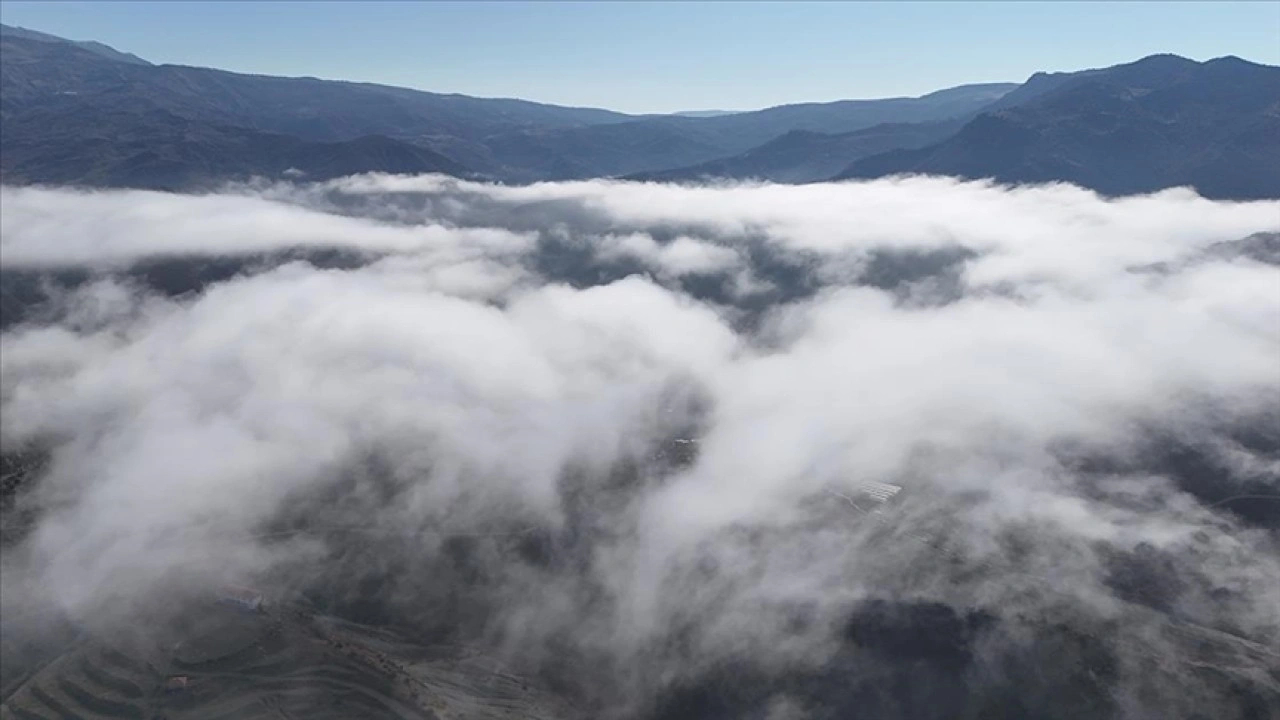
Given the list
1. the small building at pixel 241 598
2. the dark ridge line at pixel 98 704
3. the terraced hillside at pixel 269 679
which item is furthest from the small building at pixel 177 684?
the small building at pixel 241 598

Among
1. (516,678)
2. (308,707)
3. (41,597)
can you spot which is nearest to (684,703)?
(516,678)

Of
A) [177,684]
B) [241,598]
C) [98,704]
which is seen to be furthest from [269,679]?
[98,704]

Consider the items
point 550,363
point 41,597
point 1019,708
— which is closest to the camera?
point 1019,708

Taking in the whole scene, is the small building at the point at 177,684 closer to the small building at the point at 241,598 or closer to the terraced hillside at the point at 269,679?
the terraced hillside at the point at 269,679

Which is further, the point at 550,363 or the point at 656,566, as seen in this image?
the point at 550,363

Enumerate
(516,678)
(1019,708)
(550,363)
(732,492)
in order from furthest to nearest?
(550,363)
(732,492)
(516,678)
(1019,708)

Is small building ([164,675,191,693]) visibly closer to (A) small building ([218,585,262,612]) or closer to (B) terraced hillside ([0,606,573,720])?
(B) terraced hillside ([0,606,573,720])

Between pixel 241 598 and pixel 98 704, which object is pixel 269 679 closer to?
pixel 241 598

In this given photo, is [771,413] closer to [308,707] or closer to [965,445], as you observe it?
[965,445]
